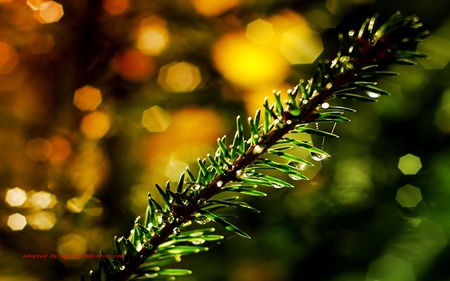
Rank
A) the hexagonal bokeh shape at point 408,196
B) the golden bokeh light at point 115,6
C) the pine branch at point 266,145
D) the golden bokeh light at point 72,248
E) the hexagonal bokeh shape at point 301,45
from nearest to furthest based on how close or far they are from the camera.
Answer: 1. the pine branch at point 266,145
2. the hexagonal bokeh shape at point 408,196
3. the golden bokeh light at point 72,248
4. the hexagonal bokeh shape at point 301,45
5. the golden bokeh light at point 115,6

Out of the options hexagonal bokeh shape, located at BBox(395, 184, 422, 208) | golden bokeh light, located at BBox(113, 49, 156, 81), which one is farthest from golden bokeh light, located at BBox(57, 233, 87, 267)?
hexagonal bokeh shape, located at BBox(395, 184, 422, 208)

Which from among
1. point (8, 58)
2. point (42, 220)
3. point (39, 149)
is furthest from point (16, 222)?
point (8, 58)

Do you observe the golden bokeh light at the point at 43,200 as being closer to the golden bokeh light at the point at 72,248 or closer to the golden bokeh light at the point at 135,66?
the golden bokeh light at the point at 72,248

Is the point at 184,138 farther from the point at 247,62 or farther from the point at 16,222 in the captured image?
the point at 16,222

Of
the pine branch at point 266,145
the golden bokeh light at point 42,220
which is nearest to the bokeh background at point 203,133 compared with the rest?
the golden bokeh light at point 42,220

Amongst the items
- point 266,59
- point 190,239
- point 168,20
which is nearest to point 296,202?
point 266,59

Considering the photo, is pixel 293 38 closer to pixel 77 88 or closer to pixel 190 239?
pixel 77 88
